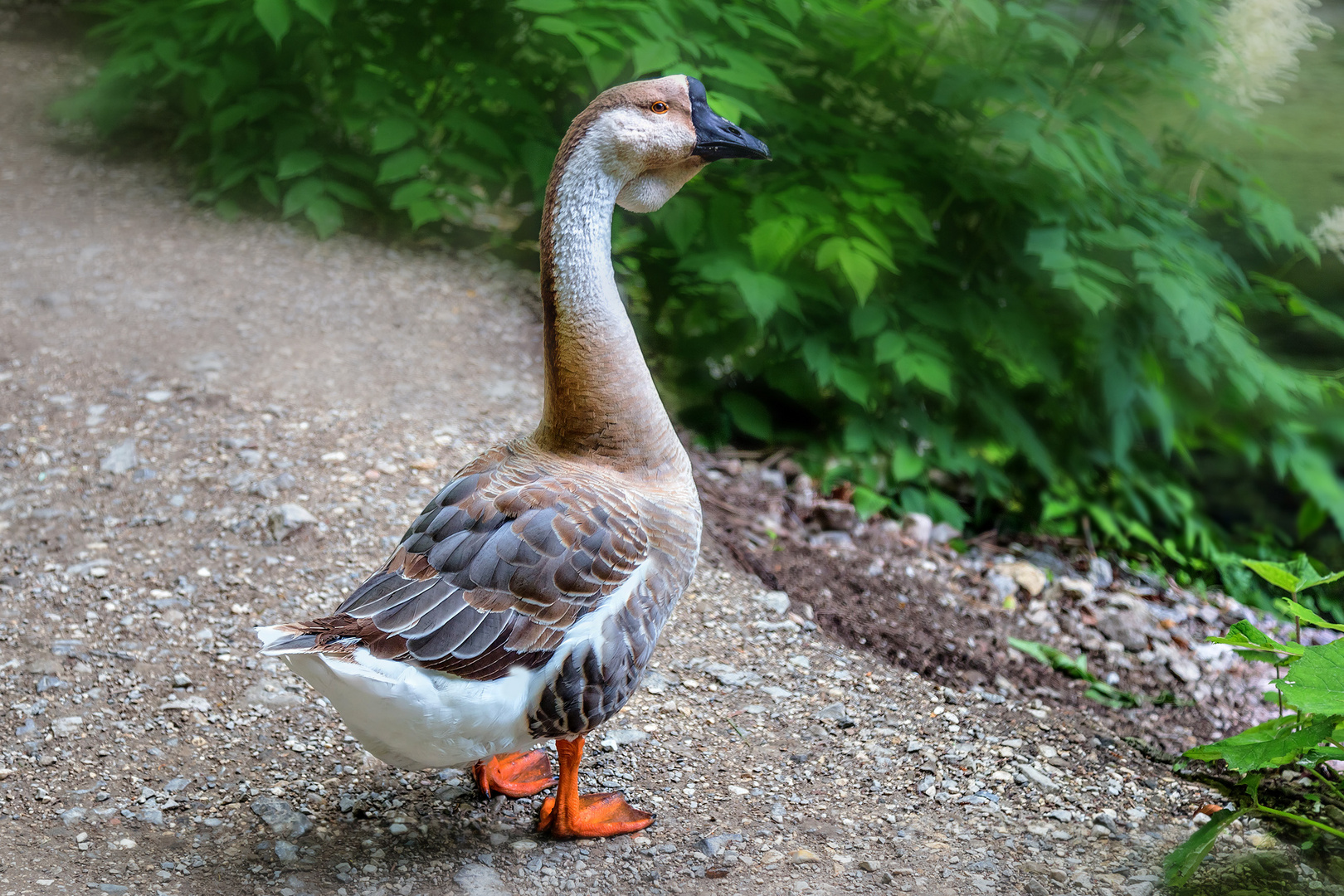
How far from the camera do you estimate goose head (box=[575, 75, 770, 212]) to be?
2664 mm

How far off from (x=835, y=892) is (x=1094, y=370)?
151 inches

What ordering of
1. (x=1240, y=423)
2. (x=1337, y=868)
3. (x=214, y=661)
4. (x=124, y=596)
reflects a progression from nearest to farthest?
(x=1337, y=868) → (x=214, y=661) → (x=124, y=596) → (x=1240, y=423)

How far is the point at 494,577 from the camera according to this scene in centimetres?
249

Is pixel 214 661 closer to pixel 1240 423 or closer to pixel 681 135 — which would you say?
pixel 681 135

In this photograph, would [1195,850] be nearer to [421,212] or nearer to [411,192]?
[421,212]

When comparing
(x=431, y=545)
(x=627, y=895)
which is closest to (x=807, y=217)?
(x=431, y=545)

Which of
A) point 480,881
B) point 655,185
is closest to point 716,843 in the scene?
point 480,881

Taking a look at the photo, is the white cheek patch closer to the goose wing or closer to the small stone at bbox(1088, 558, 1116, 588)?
the goose wing

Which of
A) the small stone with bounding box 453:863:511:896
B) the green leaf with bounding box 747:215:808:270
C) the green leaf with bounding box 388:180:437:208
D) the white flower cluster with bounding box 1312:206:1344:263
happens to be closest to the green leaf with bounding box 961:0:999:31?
the green leaf with bounding box 747:215:808:270

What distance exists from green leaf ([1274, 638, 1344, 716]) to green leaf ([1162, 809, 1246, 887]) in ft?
1.49

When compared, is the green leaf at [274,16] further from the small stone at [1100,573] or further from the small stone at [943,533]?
the small stone at [1100,573]

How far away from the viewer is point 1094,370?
18.5ft

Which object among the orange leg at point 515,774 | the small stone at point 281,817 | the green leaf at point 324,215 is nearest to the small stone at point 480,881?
the orange leg at point 515,774

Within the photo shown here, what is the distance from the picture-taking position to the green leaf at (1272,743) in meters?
2.48
